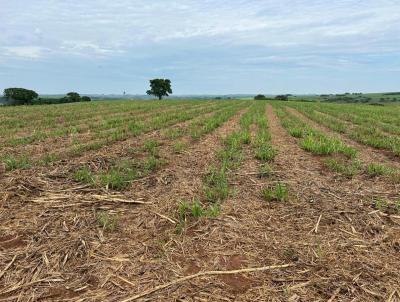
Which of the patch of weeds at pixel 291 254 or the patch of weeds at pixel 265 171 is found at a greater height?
the patch of weeds at pixel 265 171

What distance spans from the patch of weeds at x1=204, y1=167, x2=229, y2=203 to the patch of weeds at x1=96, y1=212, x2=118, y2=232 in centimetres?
150

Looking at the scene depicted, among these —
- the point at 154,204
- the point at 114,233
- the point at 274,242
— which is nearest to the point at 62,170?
the point at 154,204

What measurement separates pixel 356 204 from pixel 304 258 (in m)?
2.07

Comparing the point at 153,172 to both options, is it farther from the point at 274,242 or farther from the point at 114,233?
the point at 274,242

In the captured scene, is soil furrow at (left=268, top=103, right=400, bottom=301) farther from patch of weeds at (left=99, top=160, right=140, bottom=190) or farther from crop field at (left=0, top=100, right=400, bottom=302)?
patch of weeds at (left=99, top=160, right=140, bottom=190)

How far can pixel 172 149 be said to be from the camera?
1067 centimetres

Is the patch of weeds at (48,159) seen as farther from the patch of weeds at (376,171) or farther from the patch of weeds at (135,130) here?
the patch of weeds at (376,171)

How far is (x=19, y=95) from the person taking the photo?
235 ft

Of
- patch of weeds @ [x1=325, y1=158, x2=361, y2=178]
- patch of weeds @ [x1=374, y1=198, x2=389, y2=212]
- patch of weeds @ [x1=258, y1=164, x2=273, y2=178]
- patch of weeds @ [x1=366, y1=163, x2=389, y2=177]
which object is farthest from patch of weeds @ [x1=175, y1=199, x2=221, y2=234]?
patch of weeds @ [x1=366, y1=163, x2=389, y2=177]

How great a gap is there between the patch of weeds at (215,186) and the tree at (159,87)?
83.2 meters

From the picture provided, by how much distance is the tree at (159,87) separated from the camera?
8950 cm

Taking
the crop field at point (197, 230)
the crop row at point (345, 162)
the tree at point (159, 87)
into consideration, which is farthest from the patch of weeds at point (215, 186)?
the tree at point (159, 87)

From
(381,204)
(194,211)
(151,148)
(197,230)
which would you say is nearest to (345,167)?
(381,204)

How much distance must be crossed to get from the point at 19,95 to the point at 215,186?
73.4 m
